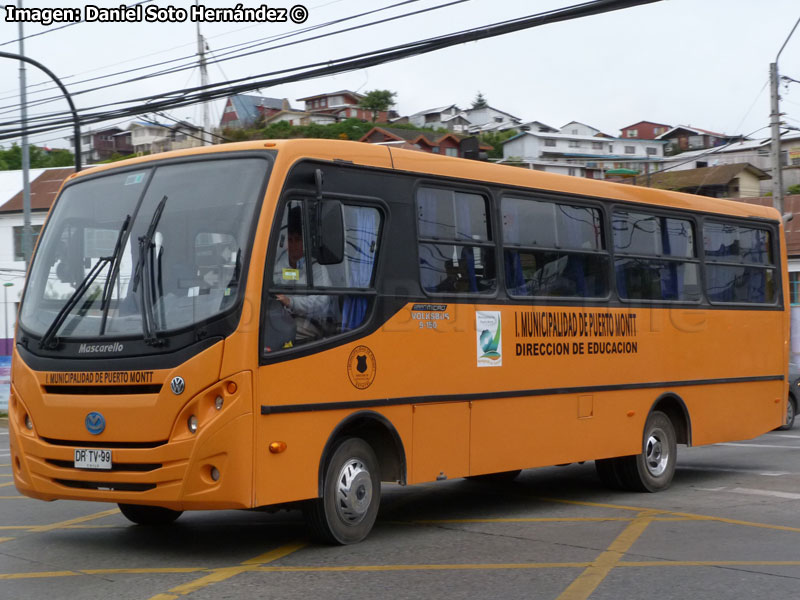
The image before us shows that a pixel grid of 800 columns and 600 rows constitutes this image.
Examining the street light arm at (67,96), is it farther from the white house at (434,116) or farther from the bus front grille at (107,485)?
the white house at (434,116)

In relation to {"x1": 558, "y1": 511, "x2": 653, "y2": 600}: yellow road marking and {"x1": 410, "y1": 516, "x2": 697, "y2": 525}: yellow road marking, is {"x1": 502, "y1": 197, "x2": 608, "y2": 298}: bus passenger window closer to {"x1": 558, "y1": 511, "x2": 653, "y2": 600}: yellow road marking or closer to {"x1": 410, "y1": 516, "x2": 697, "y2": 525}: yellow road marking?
{"x1": 410, "y1": 516, "x2": 697, "y2": 525}: yellow road marking

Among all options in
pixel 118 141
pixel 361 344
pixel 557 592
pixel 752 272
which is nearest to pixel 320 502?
pixel 361 344

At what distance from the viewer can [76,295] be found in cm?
821

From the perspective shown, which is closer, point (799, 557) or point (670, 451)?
point (799, 557)

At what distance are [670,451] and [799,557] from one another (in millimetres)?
4369

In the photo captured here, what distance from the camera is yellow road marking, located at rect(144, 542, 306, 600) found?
21.9 feet

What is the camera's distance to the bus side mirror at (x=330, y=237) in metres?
7.91

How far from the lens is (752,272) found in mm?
13906

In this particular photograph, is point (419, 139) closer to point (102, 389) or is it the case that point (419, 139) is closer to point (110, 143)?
point (110, 143)

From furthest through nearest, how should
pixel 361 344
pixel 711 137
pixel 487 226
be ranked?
1. pixel 711 137
2. pixel 487 226
3. pixel 361 344

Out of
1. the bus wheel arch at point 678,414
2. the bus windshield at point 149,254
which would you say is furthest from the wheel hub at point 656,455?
the bus windshield at point 149,254

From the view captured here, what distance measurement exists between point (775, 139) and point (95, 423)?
24.4m

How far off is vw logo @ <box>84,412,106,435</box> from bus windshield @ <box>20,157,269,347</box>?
581 mm

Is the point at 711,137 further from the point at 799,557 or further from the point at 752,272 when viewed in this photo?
the point at 799,557
